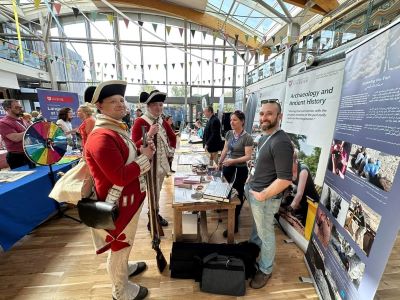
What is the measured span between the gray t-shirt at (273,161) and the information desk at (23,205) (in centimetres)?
224

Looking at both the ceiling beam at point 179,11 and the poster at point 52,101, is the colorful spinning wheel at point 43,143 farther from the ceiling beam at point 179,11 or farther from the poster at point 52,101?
the ceiling beam at point 179,11

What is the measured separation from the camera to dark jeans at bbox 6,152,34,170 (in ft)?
8.93

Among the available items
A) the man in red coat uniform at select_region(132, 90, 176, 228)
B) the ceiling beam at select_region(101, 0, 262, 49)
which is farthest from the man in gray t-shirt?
the ceiling beam at select_region(101, 0, 262, 49)

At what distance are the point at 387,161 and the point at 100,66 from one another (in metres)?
11.7

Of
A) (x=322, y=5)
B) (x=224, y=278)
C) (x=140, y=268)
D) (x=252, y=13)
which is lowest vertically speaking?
(x=140, y=268)

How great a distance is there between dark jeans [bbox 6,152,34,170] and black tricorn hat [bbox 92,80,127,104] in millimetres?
2375

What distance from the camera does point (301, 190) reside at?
82.9 inches

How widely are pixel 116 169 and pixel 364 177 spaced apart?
1398mm

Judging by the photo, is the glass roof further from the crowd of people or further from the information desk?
the information desk

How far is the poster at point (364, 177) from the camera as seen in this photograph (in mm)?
941

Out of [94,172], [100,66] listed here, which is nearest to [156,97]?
[94,172]

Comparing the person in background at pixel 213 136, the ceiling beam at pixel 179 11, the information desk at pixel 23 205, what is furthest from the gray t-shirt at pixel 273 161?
the ceiling beam at pixel 179 11

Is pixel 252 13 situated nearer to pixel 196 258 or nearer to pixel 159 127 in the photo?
pixel 159 127

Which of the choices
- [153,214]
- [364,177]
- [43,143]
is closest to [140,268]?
[153,214]
